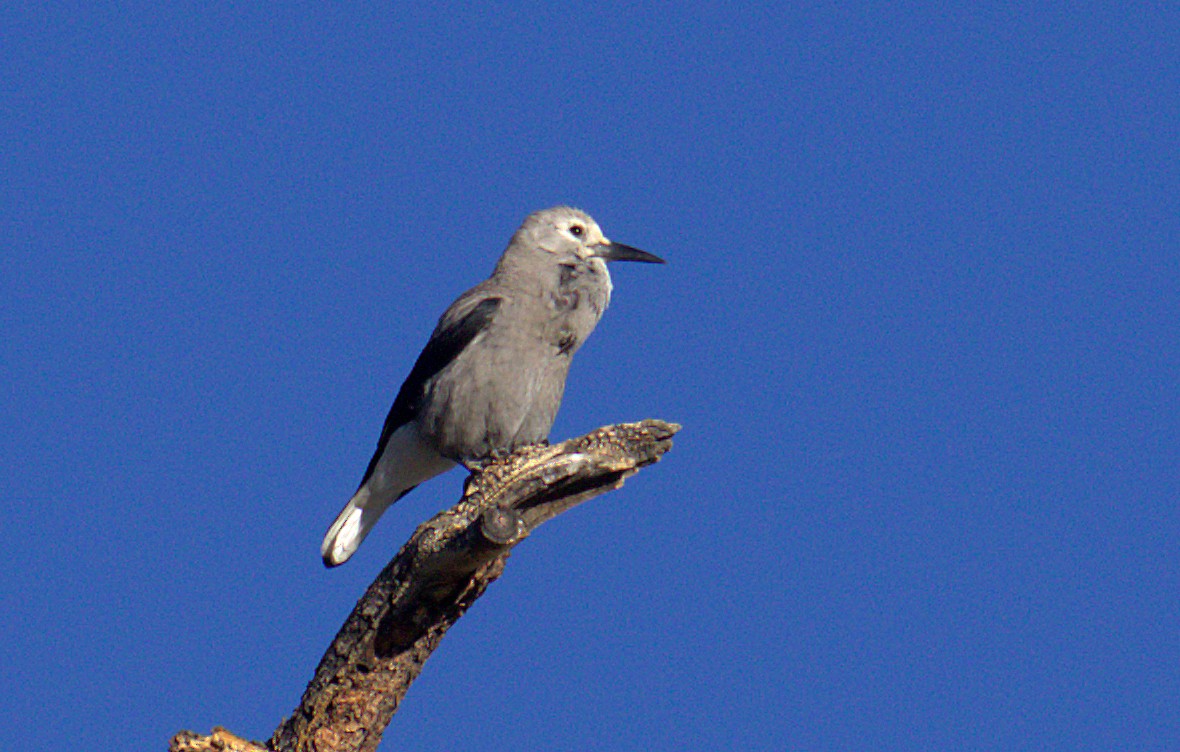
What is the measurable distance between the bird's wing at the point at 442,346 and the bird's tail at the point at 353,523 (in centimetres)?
12

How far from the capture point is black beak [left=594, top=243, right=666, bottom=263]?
675 centimetres

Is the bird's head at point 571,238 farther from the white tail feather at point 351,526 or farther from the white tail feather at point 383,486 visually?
the white tail feather at point 351,526

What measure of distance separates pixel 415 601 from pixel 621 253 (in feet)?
9.07

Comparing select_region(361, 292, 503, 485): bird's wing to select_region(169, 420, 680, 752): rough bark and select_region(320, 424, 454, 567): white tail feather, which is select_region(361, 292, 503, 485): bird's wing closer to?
select_region(320, 424, 454, 567): white tail feather

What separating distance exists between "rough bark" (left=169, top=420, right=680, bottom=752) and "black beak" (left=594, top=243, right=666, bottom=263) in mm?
2042

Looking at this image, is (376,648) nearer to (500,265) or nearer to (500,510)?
(500,510)

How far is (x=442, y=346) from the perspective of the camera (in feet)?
20.7

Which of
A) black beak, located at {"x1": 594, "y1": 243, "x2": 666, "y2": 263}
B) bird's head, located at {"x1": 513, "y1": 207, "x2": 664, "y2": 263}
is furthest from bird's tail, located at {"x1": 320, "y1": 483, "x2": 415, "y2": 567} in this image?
black beak, located at {"x1": 594, "y1": 243, "x2": 666, "y2": 263}

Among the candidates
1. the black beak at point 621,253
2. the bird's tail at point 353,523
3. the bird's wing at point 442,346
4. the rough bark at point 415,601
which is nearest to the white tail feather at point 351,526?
the bird's tail at point 353,523

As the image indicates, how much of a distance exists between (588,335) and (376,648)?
230cm

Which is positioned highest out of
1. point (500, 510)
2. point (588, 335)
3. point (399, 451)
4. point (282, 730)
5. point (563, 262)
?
point (563, 262)

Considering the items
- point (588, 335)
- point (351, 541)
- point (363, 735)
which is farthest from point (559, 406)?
point (363, 735)

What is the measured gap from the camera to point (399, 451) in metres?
6.54

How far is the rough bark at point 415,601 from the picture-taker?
4.72 m
